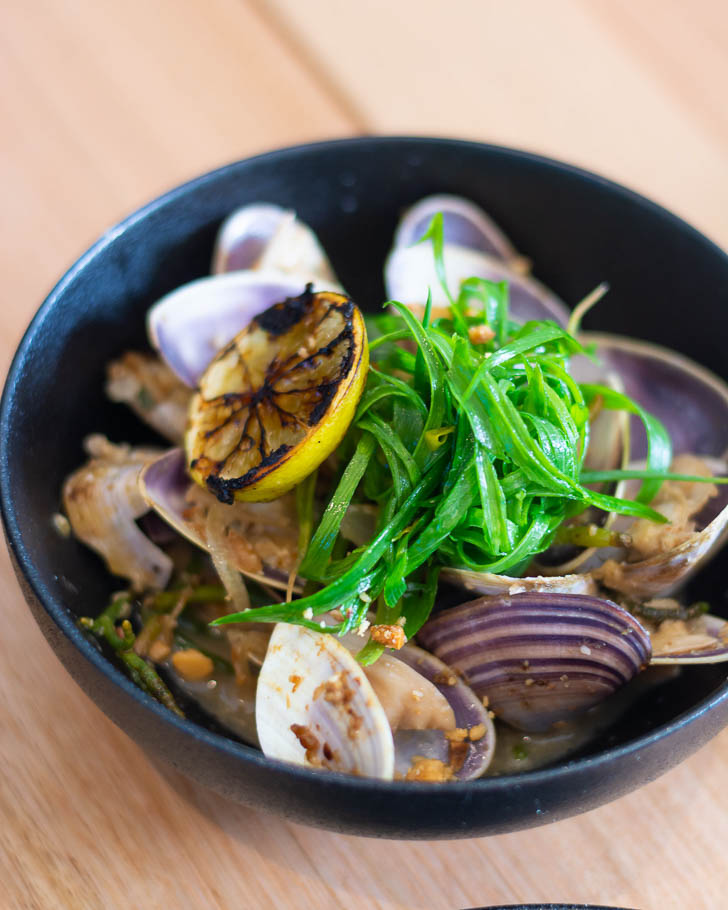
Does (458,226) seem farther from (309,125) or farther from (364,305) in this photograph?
(309,125)

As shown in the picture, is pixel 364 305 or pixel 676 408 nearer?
pixel 676 408

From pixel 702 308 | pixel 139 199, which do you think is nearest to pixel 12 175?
pixel 139 199

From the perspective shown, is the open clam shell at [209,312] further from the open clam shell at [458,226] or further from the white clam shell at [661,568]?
the white clam shell at [661,568]

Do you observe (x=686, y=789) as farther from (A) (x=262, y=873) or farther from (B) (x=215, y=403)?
(B) (x=215, y=403)

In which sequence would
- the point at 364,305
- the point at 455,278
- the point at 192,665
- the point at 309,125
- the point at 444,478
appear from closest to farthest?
the point at 444,478
the point at 192,665
the point at 455,278
the point at 364,305
the point at 309,125

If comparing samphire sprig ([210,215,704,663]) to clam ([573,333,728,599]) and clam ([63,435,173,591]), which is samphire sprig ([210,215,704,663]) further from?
clam ([63,435,173,591])

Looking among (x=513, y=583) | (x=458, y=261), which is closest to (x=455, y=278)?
(x=458, y=261)

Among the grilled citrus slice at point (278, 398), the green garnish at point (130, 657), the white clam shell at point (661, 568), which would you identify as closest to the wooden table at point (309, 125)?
the green garnish at point (130, 657)
